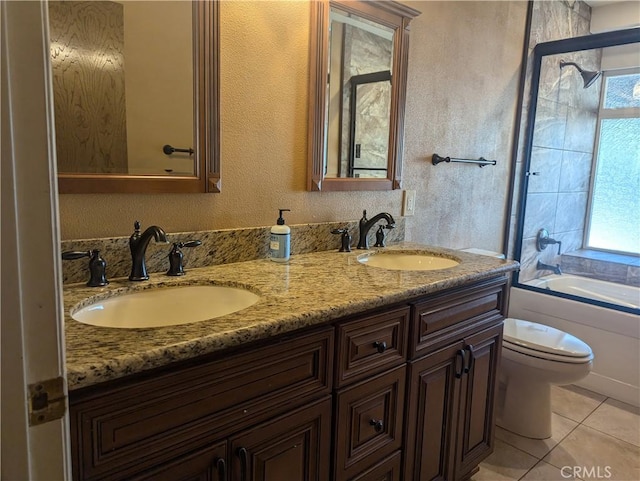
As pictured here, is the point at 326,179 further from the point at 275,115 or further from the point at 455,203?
the point at 455,203

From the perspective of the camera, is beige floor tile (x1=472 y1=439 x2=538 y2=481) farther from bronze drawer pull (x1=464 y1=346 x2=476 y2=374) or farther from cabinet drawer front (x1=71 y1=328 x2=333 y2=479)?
cabinet drawer front (x1=71 y1=328 x2=333 y2=479)

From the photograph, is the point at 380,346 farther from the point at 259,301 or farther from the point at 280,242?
the point at 280,242

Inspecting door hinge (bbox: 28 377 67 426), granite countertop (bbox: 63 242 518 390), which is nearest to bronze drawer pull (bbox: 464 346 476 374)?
granite countertop (bbox: 63 242 518 390)

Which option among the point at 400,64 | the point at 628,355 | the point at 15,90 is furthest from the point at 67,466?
the point at 628,355

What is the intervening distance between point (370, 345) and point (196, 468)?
530 mm

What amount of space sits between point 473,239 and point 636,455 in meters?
1.23

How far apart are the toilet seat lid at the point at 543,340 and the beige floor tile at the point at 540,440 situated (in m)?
0.44

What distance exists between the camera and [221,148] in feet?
4.70

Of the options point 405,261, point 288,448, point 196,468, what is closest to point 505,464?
point 405,261

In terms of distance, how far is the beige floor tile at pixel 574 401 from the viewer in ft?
7.73

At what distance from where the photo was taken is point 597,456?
199cm

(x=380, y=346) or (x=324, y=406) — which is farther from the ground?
(x=380, y=346)

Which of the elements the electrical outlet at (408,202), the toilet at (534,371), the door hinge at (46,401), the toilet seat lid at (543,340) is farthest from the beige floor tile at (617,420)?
the door hinge at (46,401)

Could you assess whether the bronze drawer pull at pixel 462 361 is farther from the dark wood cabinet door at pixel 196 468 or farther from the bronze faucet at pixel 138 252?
the bronze faucet at pixel 138 252
